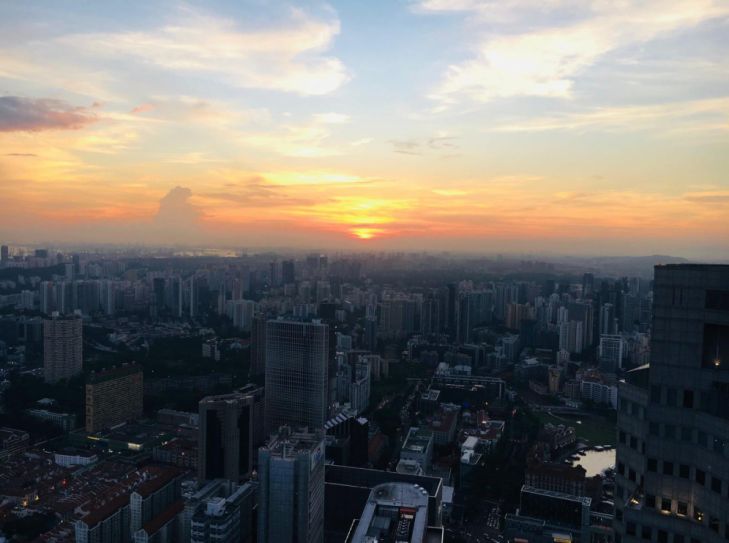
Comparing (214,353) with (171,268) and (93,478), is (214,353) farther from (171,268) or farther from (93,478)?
(171,268)

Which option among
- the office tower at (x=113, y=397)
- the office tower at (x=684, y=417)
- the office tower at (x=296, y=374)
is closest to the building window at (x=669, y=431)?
the office tower at (x=684, y=417)

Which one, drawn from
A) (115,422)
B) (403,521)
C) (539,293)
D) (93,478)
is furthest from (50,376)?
(539,293)

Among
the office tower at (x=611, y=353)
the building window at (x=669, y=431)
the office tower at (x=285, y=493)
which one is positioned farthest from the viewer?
the office tower at (x=611, y=353)

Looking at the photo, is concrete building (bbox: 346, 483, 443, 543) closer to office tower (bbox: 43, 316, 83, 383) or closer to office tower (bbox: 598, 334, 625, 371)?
office tower (bbox: 43, 316, 83, 383)

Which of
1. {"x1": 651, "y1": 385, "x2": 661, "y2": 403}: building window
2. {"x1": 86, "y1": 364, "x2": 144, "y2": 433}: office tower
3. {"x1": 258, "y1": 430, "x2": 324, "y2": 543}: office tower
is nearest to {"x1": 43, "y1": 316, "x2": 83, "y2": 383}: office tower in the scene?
{"x1": 86, "y1": 364, "x2": 144, "y2": 433}: office tower

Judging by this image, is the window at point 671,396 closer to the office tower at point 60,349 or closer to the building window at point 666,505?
the building window at point 666,505
